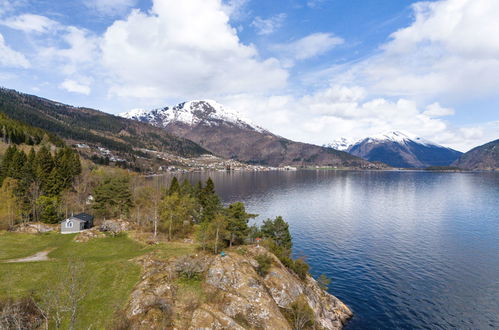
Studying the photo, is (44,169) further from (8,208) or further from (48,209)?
(8,208)

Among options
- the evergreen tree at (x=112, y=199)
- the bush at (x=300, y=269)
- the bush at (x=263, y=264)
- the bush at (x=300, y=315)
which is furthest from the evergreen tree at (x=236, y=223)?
the evergreen tree at (x=112, y=199)

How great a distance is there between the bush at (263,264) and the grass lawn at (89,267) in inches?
628

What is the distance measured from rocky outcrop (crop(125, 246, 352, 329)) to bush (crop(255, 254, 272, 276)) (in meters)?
0.64

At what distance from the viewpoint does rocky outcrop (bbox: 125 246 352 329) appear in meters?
32.2

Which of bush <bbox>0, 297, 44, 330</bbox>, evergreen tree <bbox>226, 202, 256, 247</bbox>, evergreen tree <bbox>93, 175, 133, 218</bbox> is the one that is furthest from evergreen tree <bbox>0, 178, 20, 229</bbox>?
evergreen tree <bbox>226, 202, 256, 247</bbox>

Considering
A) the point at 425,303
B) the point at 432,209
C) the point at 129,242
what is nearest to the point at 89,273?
the point at 129,242

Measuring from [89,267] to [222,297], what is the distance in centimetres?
2335

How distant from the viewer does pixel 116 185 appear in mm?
83188

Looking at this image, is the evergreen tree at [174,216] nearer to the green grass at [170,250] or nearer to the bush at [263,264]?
the green grass at [170,250]

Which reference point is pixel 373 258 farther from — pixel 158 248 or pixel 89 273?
pixel 89 273

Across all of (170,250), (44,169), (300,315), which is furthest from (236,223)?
(44,169)

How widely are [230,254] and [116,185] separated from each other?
175 feet

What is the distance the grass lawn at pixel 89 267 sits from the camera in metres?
34.2

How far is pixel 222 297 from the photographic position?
3744 cm
